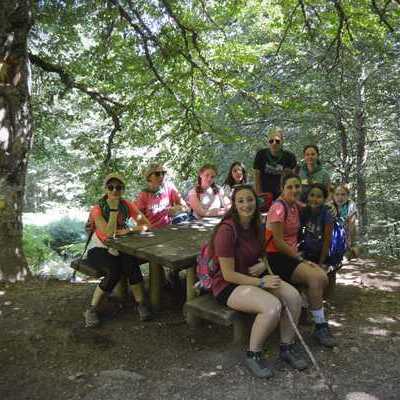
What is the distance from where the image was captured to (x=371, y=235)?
33.3 ft

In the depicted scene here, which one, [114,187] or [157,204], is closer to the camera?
[114,187]

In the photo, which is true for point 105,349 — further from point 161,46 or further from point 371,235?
point 371,235

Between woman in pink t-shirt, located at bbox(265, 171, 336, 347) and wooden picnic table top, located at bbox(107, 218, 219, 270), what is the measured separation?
2.59ft

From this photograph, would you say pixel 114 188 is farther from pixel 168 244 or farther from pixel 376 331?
pixel 376 331

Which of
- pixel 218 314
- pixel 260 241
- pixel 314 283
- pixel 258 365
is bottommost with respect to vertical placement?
pixel 258 365

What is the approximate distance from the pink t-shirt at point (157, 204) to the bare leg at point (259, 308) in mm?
2245

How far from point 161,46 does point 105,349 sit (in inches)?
188

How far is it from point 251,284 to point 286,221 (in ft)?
2.87

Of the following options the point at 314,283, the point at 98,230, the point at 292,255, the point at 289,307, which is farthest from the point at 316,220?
the point at 98,230

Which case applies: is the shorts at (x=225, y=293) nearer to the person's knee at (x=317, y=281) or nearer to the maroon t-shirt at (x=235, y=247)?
the maroon t-shirt at (x=235, y=247)

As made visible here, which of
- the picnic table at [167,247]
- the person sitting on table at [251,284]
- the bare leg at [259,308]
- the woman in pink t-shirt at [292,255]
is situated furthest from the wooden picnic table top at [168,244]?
the woman in pink t-shirt at [292,255]

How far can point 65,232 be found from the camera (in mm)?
14766

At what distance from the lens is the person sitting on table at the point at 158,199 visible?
5.12 meters

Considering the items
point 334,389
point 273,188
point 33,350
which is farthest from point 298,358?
point 273,188
